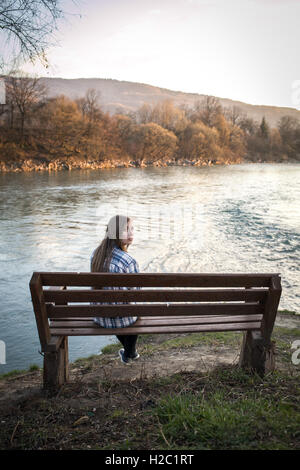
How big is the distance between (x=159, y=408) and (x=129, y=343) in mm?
1234

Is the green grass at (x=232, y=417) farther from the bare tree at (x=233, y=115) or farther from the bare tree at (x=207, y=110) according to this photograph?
the bare tree at (x=233, y=115)

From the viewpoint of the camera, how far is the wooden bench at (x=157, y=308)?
3.11 meters

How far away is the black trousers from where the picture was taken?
13.3 feet

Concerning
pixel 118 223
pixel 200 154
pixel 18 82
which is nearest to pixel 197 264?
pixel 118 223

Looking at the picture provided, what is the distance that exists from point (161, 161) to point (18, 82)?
23971 mm

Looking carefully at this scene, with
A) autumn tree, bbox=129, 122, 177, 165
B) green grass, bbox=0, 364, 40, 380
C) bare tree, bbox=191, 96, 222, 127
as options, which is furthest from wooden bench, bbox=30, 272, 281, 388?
bare tree, bbox=191, 96, 222, 127

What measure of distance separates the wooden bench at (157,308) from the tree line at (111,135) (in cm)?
3622

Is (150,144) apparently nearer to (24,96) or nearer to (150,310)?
(24,96)

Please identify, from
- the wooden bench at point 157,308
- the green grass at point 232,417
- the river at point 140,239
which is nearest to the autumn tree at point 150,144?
the river at point 140,239

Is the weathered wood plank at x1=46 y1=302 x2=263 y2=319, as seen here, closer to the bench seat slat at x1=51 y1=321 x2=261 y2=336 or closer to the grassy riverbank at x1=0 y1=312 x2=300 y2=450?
the bench seat slat at x1=51 y1=321 x2=261 y2=336

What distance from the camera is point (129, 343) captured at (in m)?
4.08

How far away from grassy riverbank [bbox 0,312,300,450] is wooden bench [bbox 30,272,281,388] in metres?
0.26

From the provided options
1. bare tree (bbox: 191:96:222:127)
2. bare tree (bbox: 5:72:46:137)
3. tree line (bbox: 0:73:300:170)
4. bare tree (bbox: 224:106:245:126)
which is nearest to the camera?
bare tree (bbox: 5:72:46:137)
